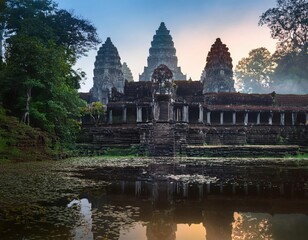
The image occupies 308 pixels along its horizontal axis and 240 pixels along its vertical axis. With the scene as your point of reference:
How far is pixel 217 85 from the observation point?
59.9 metres

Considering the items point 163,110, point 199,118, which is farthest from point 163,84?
point 199,118

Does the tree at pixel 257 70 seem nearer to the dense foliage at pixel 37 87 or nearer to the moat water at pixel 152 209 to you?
the dense foliage at pixel 37 87

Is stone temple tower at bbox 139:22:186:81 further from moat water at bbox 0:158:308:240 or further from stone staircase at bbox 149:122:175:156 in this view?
moat water at bbox 0:158:308:240

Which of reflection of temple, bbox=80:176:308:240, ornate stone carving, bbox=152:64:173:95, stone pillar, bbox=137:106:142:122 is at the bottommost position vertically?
reflection of temple, bbox=80:176:308:240

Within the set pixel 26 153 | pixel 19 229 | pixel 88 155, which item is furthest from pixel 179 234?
pixel 88 155

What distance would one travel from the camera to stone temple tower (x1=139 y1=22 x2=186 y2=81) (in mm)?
69037

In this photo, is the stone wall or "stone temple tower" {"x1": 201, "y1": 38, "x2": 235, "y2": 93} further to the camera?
"stone temple tower" {"x1": 201, "y1": 38, "x2": 235, "y2": 93}

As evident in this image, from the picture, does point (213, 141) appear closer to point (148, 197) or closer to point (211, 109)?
point (211, 109)

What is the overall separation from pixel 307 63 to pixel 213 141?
134 ft

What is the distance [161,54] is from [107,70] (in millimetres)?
11969

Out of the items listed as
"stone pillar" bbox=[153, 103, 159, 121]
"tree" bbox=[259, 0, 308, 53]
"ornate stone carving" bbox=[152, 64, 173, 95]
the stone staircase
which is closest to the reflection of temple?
the stone staircase

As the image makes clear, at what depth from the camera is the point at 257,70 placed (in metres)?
94.6

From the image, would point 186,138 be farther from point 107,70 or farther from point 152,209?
point 107,70

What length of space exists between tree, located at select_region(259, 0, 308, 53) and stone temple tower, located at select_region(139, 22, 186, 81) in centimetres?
1944
